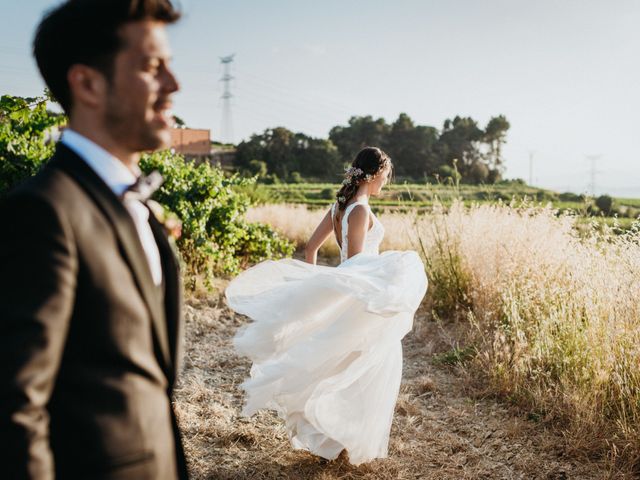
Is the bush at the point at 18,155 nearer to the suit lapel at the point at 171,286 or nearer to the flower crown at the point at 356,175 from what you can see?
the flower crown at the point at 356,175

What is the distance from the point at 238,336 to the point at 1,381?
2.63 m

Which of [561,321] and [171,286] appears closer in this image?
[171,286]

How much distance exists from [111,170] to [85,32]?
312 millimetres

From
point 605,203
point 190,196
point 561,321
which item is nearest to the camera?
point 561,321

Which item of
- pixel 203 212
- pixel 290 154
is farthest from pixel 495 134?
pixel 203 212

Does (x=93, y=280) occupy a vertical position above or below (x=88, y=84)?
below

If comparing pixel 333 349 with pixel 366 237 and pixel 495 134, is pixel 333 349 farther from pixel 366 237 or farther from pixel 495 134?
pixel 495 134

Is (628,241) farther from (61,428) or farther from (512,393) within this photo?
(61,428)

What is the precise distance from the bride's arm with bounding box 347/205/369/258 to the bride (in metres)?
0.18

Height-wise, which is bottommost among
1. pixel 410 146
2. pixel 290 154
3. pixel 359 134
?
pixel 290 154

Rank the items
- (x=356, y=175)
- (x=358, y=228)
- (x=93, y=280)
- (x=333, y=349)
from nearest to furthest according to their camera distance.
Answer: (x=93, y=280) → (x=333, y=349) → (x=358, y=228) → (x=356, y=175)

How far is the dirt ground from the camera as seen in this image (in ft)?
12.2

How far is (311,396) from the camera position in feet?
11.0

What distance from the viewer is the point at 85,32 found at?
121 centimetres
